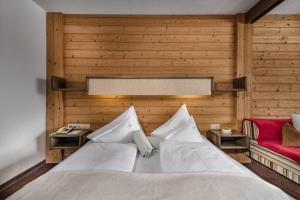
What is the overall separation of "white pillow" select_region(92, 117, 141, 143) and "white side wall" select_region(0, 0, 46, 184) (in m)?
1.05

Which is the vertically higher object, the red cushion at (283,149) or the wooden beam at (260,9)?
the wooden beam at (260,9)

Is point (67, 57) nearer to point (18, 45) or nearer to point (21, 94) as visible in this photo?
point (18, 45)

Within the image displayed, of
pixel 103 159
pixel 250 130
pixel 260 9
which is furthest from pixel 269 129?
pixel 103 159

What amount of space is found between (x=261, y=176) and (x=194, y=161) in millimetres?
1462

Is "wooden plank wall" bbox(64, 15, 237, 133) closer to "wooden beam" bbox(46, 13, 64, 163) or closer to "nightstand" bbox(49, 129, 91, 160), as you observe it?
"wooden beam" bbox(46, 13, 64, 163)

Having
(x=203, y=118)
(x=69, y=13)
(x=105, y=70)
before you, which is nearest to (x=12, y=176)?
(x=105, y=70)

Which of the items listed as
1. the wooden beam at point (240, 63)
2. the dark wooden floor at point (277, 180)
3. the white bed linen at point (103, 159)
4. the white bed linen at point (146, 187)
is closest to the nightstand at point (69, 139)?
the white bed linen at point (103, 159)

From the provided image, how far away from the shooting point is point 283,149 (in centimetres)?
252

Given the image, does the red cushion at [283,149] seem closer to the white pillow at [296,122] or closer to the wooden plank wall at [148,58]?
the white pillow at [296,122]

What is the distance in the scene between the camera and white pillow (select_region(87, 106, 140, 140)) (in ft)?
9.14

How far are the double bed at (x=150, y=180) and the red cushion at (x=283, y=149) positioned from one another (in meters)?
1.09

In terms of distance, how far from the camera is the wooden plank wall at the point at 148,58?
3.21m

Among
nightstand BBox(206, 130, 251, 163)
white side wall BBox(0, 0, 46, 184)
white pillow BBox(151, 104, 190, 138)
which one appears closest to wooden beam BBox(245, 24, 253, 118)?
nightstand BBox(206, 130, 251, 163)

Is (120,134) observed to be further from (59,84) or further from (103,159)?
(59,84)
